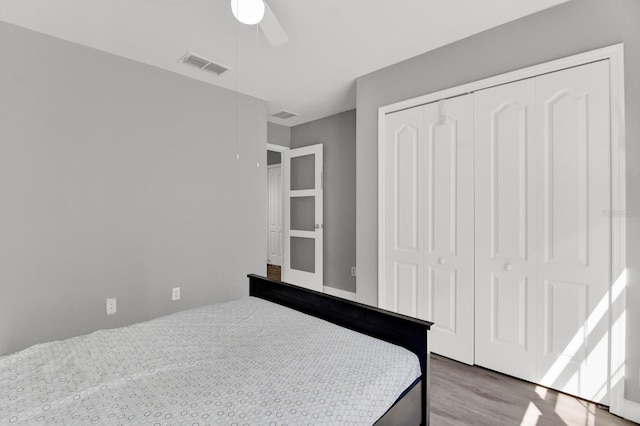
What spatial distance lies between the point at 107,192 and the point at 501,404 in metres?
3.38

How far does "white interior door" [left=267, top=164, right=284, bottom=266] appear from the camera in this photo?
699cm

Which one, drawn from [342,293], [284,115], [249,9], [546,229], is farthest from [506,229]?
[284,115]

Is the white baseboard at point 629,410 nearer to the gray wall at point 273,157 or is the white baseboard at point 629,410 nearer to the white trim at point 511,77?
the white trim at point 511,77

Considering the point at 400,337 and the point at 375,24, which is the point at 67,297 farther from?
the point at 375,24

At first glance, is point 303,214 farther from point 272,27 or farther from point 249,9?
point 249,9

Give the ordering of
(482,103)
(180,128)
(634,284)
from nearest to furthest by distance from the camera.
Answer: (634,284) < (482,103) < (180,128)

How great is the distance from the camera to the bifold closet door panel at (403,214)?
9.05 ft

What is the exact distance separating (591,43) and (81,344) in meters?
3.39

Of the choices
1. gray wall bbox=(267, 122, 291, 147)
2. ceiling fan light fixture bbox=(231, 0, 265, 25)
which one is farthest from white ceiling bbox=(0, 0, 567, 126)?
gray wall bbox=(267, 122, 291, 147)

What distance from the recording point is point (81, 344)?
1.46 m

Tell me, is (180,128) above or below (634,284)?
above

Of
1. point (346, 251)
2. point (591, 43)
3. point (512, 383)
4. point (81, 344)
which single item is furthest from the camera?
point (346, 251)

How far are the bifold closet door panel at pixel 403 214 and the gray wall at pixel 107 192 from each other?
166 cm

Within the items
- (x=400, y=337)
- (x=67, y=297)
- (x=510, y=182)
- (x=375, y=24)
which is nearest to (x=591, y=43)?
(x=510, y=182)
